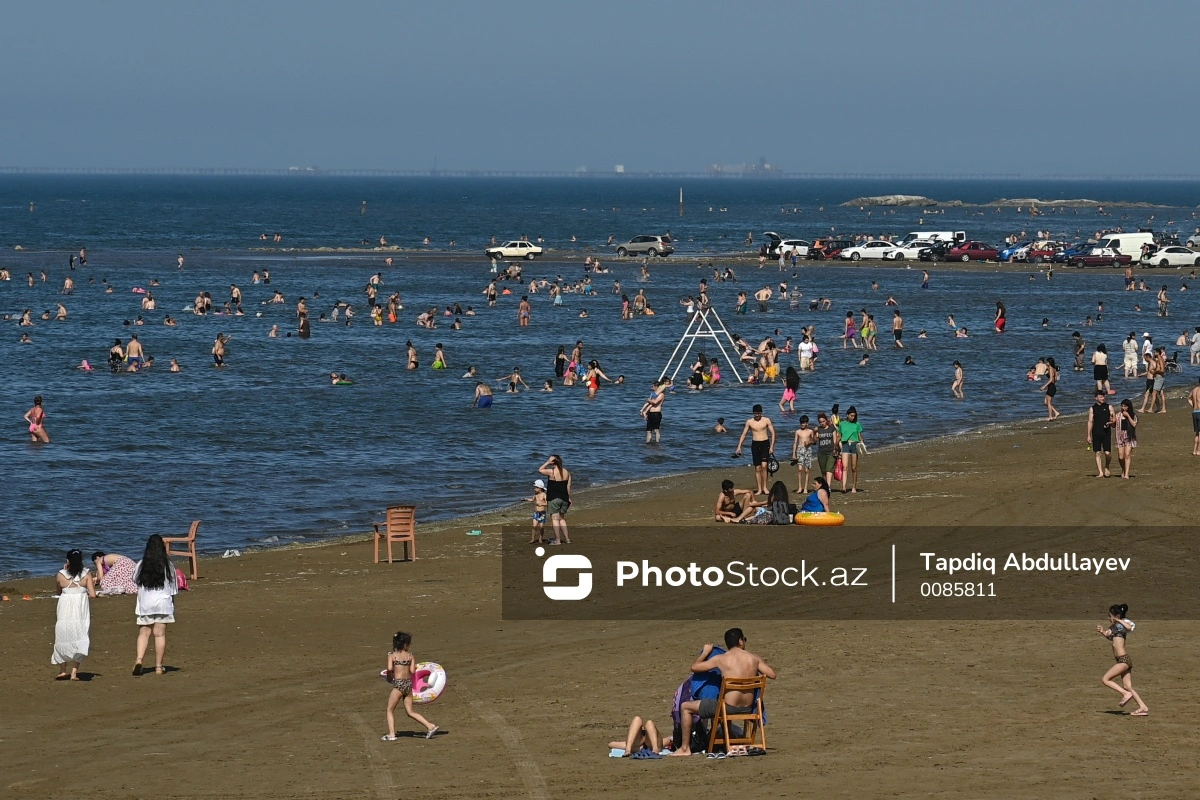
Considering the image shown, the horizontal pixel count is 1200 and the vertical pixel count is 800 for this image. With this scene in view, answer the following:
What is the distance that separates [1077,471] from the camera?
25484 mm

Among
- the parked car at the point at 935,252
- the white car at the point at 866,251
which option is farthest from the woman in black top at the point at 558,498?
the parked car at the point at 935,252

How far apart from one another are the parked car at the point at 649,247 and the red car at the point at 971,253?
16.5 m

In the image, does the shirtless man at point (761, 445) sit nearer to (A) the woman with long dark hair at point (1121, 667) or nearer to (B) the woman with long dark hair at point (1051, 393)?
(B) the woman with long dark hair at point (1051, 393)

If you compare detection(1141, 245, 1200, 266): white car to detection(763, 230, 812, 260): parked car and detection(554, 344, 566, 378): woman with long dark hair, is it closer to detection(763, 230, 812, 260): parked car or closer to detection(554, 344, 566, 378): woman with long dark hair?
detection(763, 230, 812, 260): parked car

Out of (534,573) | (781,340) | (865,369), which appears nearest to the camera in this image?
(534,573)

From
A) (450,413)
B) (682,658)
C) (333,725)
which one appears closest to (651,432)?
Result: (450,413)

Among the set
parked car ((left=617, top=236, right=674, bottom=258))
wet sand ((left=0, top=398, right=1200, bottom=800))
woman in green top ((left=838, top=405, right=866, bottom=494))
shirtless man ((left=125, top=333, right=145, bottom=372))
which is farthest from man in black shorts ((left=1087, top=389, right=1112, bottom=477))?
parked car ((left=617, top=236, right=674, bottom=258))

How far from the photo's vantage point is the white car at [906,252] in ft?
290

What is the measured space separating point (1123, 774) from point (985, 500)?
Result: 12171 millimetres

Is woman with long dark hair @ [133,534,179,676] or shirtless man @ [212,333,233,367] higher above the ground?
woman with long dark hair @ [133,534,179,676]

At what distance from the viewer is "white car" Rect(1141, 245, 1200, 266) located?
79.4 metres

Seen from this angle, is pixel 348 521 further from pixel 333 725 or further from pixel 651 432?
pixel 333 725

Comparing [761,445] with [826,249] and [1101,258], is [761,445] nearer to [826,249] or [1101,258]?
[1101,258]

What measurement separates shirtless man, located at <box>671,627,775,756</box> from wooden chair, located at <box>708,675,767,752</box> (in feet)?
0.14
